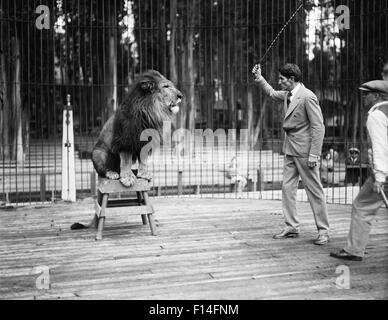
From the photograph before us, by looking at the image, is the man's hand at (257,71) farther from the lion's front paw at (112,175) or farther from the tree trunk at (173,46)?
the tree trunk at (173,46)

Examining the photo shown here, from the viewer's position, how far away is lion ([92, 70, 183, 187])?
4.91 m

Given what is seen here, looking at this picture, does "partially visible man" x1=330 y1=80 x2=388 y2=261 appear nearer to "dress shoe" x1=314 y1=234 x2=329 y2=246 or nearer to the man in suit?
"dress shoe" x1=314 y1=234 x2=329 y2=246

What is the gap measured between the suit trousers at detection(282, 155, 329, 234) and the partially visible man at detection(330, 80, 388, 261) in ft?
1.81

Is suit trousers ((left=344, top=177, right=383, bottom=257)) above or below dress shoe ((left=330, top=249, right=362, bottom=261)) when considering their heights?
above

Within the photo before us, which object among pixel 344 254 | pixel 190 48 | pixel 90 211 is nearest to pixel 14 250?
pixel 90 211

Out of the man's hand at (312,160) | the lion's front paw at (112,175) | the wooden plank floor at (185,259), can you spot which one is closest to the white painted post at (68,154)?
the wooden plank floor at (185,259)

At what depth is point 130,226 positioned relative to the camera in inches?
232

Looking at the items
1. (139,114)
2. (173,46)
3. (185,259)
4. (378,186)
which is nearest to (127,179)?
(139,114)

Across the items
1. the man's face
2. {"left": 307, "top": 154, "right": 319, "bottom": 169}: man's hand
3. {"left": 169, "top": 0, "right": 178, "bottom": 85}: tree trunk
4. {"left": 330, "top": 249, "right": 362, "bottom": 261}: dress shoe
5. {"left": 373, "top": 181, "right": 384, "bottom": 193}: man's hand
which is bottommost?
{"left": 330, "top": 249, "right": 362, "bottom": 261}: dress shoe

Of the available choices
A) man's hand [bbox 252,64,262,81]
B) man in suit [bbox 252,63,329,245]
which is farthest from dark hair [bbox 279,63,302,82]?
man's hand [bbox 252,64,262,81]

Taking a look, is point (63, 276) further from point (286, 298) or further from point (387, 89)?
point (387, 89)

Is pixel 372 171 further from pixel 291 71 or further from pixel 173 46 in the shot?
pixel 173 46

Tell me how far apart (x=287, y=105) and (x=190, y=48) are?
9032 millimetres

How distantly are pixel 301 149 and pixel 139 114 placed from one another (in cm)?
168
